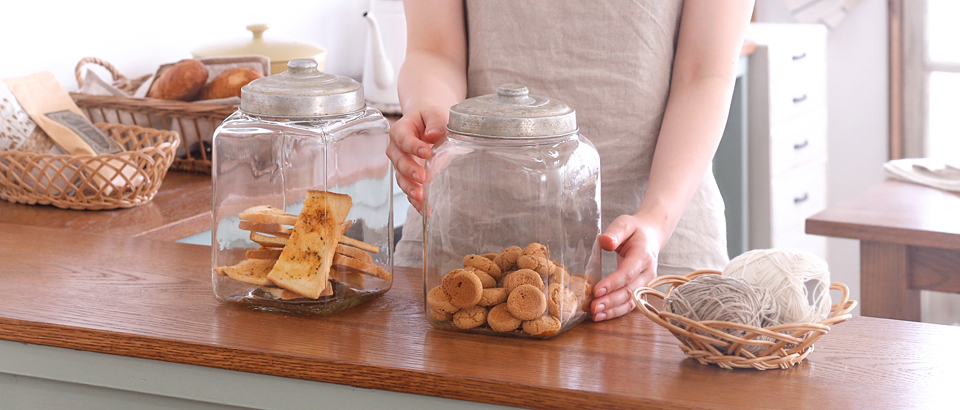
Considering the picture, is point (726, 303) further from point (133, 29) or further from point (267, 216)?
point (133, 29)

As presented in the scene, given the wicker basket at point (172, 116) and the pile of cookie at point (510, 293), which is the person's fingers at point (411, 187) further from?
the wicker basket at point (172, 116)

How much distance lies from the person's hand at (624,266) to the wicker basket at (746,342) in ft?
0.24

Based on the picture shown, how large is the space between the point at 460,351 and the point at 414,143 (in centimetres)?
19

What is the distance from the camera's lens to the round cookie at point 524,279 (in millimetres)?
671

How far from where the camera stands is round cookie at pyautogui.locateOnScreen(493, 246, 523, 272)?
696 millimetres

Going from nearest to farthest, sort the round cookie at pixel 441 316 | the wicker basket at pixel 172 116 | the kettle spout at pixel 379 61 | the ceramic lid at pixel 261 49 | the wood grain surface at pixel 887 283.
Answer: the round cookie at pixel 441 316 → the wicker basket at pixel 172 116 → the wood grain surface at pixel 887 283 → the ceramic lid at pixel 261 49 → the kettle spout at pixel 379 61

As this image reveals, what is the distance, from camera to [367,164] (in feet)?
2.59

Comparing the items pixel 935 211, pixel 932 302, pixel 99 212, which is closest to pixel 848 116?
pixel 932 302

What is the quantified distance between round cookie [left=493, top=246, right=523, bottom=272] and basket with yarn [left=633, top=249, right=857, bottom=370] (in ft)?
0.33

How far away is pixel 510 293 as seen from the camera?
0.68 meters

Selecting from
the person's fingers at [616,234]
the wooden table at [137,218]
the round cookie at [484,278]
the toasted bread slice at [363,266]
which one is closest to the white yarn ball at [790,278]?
the person's fingers at [616,234]

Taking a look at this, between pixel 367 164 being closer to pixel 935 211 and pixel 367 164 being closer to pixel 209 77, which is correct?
pixel 209 77

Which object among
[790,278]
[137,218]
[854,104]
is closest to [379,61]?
[137,218]

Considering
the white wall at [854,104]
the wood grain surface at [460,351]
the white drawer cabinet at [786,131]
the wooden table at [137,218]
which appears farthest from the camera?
the white wall at [854,104]
